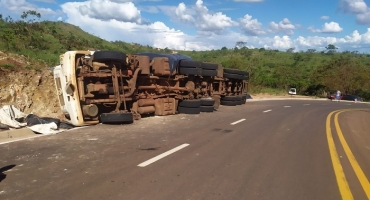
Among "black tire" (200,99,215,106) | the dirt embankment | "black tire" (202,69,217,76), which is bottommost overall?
"black tire" (200,99,215,106)

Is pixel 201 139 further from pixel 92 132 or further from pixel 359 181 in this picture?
pixel 359 181

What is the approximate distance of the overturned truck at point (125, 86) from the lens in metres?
11.0

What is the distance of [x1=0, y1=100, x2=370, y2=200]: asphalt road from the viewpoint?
532 cm

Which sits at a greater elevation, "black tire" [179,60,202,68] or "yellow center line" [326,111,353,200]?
"black tire" [179,60,202,68]

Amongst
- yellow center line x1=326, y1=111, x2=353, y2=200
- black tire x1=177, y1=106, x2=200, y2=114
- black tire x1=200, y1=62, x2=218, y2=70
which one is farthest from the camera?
black tire x1=200, y1=62, x2=218, y2=70

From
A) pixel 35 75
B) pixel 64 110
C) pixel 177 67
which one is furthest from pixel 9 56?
pixel 177 67

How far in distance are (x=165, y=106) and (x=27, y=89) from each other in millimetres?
5416

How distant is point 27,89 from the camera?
14109mm

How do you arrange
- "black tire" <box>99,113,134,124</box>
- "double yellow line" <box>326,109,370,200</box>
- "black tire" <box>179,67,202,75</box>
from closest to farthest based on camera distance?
"double yellow line" <box>326,109,370,200</box> < "black tire" <box>99,113,134,124</box> < "black tire" <box>179,67,202,75</box>

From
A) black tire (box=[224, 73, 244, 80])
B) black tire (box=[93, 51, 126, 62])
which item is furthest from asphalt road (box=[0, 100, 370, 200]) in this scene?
black tire (box=[224, 73, 244, 80])

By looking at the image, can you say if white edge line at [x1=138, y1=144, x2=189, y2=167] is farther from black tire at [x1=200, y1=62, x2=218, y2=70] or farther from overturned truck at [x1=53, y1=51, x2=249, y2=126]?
black tire at [x1=200, y1=62, x2=218, y2=70]

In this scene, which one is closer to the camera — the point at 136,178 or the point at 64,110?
the point at 136,178

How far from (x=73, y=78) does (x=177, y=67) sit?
5.76 meters

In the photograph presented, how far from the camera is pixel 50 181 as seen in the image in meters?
5.56
